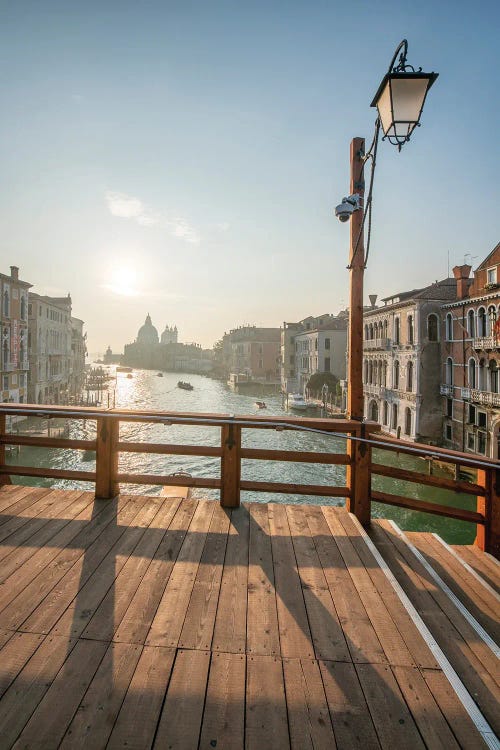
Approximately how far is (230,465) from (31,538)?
1802mm

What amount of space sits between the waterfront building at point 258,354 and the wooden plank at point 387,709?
75213 millimetres

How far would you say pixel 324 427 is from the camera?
3863mm

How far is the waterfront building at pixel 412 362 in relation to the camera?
26438 millimetres

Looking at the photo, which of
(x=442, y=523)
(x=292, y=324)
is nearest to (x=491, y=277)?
(x=442, y=523)

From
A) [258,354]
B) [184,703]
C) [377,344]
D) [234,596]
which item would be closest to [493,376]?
[377,344]

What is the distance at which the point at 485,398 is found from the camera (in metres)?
21.5

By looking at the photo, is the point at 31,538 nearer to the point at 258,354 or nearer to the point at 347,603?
the point at 347,603

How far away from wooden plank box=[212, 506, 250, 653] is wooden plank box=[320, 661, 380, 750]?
18.5 inches

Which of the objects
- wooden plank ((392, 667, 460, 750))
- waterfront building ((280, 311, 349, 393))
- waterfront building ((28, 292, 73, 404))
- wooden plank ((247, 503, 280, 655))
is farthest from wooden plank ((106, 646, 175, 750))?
waterfront building ((280, 311, 349, 393))

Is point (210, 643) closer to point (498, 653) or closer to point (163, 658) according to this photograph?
point (163, 658)

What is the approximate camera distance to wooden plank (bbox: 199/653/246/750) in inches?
63.3

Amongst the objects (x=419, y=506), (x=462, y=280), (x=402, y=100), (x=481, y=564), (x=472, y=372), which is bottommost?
(x=481, y=564)

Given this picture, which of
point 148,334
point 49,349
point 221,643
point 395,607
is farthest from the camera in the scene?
point 148,334

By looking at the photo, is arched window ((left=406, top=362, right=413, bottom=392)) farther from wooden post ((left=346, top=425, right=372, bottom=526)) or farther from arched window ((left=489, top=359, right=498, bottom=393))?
wooden post ((left=346, top=425, right=372, bottom=526))
